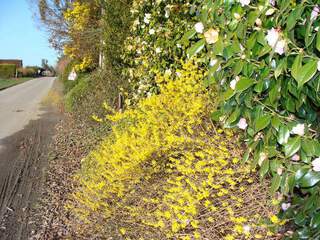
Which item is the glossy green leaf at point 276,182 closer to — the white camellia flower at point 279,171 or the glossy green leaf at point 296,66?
the white camellia flower at point 279,171

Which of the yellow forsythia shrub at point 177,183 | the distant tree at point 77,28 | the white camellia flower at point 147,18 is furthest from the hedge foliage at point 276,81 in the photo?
the distant tree at point 77,28

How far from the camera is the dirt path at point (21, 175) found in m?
5.19

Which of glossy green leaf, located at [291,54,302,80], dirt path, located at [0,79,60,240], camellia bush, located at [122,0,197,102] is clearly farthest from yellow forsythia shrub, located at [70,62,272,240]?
glossy green leaf, located at [291,54,302,80]

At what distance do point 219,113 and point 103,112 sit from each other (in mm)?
7461

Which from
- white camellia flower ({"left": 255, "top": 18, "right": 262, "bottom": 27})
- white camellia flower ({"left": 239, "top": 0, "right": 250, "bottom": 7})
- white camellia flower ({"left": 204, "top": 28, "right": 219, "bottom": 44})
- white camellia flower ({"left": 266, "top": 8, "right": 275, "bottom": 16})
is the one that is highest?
white camellia flower ({"left": 239, "top": 0, "right": 250, "bottom": 7})

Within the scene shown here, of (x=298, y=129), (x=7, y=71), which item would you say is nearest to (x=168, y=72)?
(x=298, y=129)

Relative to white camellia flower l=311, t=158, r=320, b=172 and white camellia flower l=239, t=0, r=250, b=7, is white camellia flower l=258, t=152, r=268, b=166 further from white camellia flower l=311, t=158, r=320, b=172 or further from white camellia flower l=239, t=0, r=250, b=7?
white camellia flower l=239, t=0, r=250, b=7

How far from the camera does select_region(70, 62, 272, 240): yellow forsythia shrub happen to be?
304 centimetres

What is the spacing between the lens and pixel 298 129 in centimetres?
159

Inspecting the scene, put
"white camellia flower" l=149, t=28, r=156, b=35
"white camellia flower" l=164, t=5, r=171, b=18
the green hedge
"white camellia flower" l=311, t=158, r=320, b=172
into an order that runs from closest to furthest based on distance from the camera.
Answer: "white camellia flower" l=311, t=158, r=320, b=172 → "white camellia flower" l=164, t=5, r=171, b=18 → "white camellia flower" l=149, t=28, r=156, b=35 → the green hedge

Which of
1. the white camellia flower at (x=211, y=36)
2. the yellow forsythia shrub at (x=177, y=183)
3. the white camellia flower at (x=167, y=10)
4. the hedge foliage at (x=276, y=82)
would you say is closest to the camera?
the hedge foliage at (x=276, y=82)

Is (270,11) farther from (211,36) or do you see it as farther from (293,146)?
(293,146)

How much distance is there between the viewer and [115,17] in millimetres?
8531

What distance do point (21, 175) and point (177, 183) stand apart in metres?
4.86
